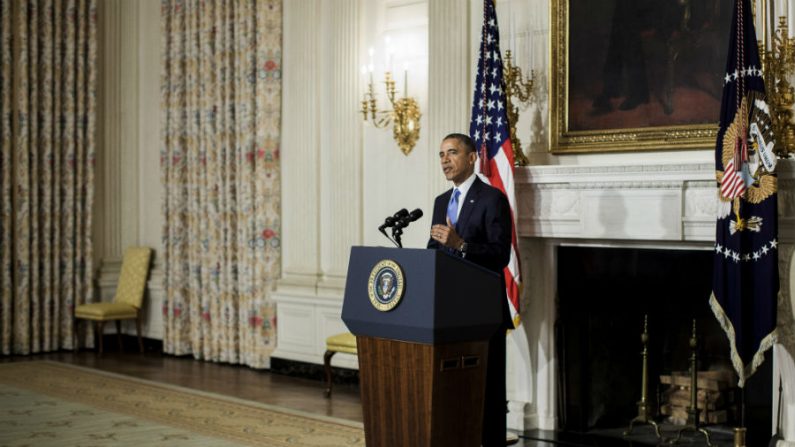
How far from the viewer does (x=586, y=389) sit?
250 inches

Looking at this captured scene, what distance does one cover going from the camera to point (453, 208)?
469 cm

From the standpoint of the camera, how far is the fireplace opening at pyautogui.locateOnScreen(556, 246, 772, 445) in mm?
5887

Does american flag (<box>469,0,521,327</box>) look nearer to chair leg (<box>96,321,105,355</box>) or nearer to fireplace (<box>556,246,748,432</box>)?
fireplace (<box>556,246,748,432</box>)

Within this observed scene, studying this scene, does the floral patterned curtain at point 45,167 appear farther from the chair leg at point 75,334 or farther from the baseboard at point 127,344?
the baseboard at point 127,344

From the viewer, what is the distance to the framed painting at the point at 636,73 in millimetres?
5703

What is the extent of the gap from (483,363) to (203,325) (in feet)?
18.1

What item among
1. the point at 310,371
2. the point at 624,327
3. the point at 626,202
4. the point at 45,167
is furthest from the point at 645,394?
the point at 45,167

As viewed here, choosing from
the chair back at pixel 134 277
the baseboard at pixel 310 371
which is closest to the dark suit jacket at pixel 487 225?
the baseboard at pixel 310 371

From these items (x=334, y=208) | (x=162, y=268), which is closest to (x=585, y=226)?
(x=334, y=208)

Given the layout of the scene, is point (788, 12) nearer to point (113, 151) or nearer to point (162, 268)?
point (162, 268)

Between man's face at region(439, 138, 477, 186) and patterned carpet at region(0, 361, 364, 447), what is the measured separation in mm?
2090

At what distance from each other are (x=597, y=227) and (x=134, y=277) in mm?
5675

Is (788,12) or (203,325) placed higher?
(788,12)

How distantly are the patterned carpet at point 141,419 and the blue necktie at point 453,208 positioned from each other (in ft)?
5.94
